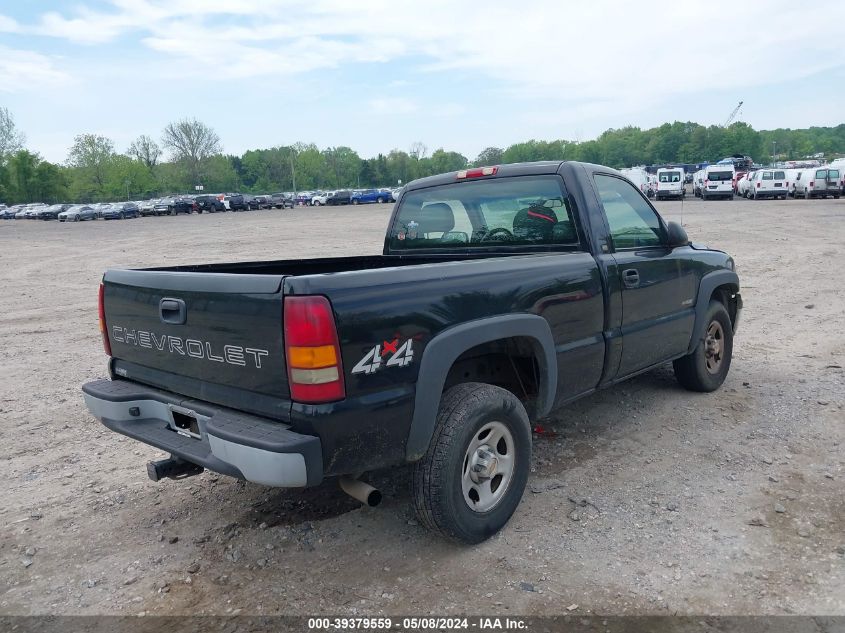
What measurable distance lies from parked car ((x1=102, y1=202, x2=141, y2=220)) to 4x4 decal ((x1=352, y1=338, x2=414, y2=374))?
5697 cm

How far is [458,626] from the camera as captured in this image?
2.84 metres

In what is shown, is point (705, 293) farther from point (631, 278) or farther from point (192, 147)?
point (192, 147)

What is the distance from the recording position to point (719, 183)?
133ft

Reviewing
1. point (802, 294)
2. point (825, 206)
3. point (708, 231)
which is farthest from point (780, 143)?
point (802, 294)

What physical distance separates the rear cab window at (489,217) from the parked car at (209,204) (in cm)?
5529

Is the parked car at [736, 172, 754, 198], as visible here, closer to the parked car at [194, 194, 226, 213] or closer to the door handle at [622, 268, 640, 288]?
the door handle at [622, 268, 640, 288]

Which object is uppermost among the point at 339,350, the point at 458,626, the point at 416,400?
the point at 339,350

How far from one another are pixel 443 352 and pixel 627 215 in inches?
89.1

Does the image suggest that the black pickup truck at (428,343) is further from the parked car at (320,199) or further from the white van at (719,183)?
the parked car at (320,199)

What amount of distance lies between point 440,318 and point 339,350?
0.59 meters

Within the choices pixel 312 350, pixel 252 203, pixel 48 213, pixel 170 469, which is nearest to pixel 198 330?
pixel 312 350

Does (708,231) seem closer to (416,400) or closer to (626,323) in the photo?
(626,323)

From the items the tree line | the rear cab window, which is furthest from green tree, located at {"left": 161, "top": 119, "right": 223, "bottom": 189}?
the rear cab window

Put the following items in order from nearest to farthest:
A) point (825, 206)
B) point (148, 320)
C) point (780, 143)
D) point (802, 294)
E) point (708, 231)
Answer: point (148, 320)
point (802, 294)
point (708, 231)
point (825, 206)
point (780, 143)
